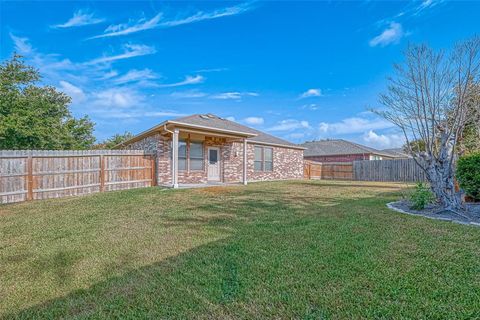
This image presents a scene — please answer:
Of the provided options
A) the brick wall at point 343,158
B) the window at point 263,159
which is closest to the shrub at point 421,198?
the window at point 263,159

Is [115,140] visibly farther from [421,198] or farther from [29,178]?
[421,198]

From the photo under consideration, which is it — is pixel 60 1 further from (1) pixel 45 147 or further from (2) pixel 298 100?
(2) pixel 298 100

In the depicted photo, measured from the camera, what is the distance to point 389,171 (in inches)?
792

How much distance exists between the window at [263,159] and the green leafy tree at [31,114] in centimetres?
1436

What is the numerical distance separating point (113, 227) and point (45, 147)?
55.6 ft

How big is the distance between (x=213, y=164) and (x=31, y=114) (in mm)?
12844

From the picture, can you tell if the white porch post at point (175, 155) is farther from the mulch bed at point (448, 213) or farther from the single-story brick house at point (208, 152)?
the mulch bed at point (448, 213)

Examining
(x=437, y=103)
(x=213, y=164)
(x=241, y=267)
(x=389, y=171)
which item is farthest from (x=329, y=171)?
(x=241, y=267)

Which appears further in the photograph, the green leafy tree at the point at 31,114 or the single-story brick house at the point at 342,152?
the single-story brick house at the point at 342,152

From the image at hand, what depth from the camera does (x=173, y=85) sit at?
1716 cm

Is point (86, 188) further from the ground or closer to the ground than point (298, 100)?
closer to the ground

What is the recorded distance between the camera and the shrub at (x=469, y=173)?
6516 millimetres

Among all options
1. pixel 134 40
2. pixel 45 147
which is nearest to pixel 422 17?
pixel 134 40

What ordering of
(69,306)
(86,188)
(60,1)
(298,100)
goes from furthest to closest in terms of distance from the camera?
(298,100) < (86,188) < (60,1) < (69,306)
